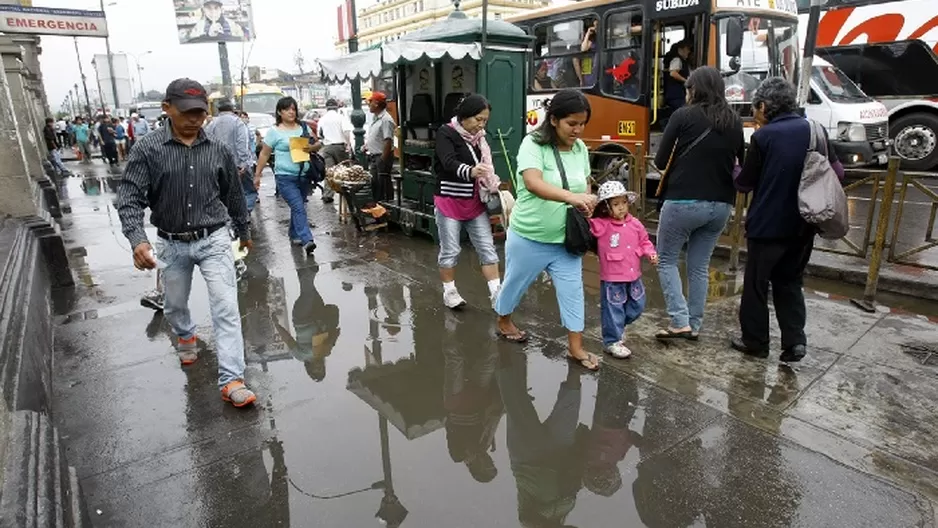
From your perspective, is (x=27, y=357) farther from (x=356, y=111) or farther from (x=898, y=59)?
(x=898, y=59)

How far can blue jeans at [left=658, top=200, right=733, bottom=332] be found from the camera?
404 cm

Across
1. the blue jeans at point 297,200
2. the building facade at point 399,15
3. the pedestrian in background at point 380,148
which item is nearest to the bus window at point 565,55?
the pedestrian in background at point 380,148

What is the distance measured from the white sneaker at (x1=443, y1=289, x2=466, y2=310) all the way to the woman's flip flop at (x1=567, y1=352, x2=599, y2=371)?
1317 mm

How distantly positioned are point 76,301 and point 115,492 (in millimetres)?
3515

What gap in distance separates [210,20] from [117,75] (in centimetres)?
781

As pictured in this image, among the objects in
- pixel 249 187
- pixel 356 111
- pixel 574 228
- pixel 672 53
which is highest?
pixel 672 53

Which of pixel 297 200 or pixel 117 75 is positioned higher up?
pixel 117 75

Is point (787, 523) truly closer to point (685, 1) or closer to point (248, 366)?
point (248, 366)

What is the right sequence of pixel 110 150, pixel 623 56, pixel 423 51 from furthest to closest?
pixel 110 150, pixel 623 56, pixel 423 51

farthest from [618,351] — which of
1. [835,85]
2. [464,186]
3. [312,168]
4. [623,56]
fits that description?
[835,85]

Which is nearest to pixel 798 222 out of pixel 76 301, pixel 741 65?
pixel 76 301

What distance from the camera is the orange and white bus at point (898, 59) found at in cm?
1198

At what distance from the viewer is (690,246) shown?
14.1 feet

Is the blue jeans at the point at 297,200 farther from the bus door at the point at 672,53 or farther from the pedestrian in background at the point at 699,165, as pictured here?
the bus door at the point at 672,53
